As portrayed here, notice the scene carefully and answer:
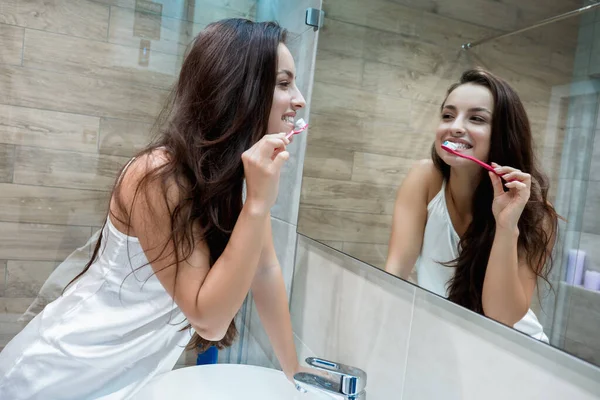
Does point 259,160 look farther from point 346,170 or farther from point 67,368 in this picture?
point 67,368

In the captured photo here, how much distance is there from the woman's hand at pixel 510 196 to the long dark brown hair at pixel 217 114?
440 millimetres

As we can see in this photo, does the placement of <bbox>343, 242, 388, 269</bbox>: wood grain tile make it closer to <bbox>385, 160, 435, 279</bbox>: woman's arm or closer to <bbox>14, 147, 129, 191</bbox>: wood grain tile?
<bbox>385, 160, 435, 279</bbox>: woman's arm

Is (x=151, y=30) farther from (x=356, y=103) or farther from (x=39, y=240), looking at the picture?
(x=356, y=103)

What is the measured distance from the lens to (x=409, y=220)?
845 millimetres

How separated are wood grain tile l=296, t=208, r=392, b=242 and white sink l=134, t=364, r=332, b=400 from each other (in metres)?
0.34

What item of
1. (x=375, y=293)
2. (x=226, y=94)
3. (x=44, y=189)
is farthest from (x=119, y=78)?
(x=375, y=293)

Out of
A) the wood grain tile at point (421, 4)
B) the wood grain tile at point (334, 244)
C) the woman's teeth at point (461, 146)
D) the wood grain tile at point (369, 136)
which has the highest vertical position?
the wood grain tile at point (421, 4)

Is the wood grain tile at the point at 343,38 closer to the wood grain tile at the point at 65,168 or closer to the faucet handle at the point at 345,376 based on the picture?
the faucet handle at the point at 345,376

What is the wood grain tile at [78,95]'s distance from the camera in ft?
5.14

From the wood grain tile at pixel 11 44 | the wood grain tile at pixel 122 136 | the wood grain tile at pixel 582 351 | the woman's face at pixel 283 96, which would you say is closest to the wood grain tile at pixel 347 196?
the woman's face at pixel 283 96

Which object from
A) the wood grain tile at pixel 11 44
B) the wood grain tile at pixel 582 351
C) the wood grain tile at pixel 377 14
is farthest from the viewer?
the wood grain tile at pixel 11 44

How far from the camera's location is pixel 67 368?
3.03 ft

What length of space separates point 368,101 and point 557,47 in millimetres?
495

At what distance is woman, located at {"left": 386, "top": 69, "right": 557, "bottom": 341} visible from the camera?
0.58m
